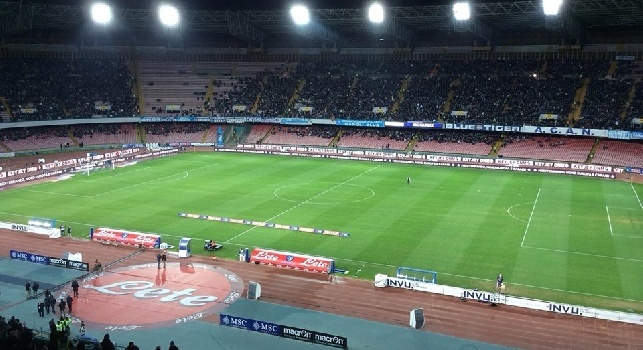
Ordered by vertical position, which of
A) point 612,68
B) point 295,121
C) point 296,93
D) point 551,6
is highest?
point 551,6

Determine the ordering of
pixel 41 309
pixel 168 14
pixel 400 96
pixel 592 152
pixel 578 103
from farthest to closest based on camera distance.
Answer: pixel 400 96 → pixel 578 103 → pixel 168 14 → pixel 592 152 → pixel 41 309

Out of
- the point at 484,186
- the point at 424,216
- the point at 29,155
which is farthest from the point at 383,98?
the point at 29,155

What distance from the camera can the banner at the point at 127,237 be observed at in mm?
32438

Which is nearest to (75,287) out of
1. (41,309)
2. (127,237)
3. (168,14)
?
(41,309)

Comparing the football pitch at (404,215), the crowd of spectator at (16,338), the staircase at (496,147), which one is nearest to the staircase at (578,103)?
the staircase at (496,147)

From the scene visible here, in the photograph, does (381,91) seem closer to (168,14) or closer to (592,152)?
(592,152)

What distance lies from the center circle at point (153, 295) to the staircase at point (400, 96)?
4948 centimetres

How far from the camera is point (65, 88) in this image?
78.7m

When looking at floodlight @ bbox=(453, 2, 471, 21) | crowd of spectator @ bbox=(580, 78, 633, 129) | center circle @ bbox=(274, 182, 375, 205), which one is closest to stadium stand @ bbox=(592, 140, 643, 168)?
crowd of spectator @ bbox=(580, 78, 633, 129)

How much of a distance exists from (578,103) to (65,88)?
67298mm

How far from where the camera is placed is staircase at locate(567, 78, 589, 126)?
212 feet

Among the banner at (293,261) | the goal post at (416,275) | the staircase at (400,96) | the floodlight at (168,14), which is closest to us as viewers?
the goal post at (416,275)

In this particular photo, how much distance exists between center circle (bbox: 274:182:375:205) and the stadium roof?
87.2 feet

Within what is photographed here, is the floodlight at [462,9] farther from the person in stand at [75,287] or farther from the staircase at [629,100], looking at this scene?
the person in stand at [75,287]
